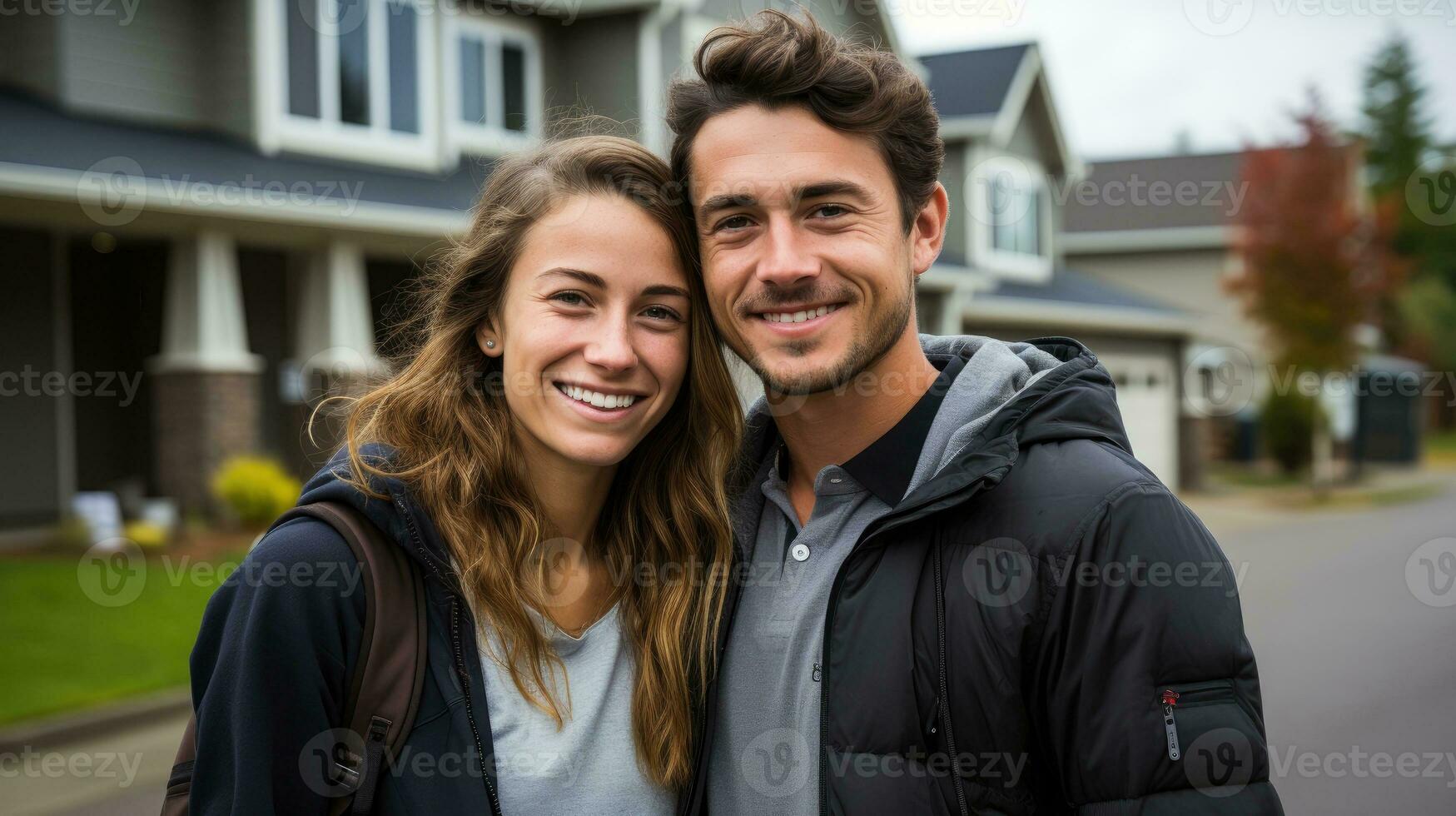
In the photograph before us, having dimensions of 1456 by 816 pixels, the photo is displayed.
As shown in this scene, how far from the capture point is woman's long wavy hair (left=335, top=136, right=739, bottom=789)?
274cm

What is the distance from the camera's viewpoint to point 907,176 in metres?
3.00

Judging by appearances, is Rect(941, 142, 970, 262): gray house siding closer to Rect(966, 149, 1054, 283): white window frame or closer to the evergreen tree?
Rect(966, 149, 1054, 283): white window frame

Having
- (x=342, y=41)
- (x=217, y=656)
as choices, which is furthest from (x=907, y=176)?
(x=342, y=41)

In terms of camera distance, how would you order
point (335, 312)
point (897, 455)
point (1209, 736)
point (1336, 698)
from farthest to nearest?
point (335, 312), point (1336, 698), point (897, 455), point (1209, 736)

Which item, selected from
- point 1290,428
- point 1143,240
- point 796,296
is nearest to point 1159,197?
point 1143,240

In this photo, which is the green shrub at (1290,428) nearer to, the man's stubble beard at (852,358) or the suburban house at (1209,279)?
the suburban house at (1209,279)

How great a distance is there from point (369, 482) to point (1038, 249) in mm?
22295

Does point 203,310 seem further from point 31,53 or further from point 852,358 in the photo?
point 852,358

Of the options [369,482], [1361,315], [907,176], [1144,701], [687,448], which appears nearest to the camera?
[1144,701]

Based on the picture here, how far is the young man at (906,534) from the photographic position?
2219 mm

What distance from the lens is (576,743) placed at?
106 inches

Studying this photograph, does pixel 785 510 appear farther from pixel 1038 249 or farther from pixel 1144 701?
pixel 1038 249

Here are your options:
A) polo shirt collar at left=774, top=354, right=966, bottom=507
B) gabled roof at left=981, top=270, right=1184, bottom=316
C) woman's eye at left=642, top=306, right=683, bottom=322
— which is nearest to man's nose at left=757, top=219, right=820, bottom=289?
woman's eye at left=642, top=306, right=683, bottom=322

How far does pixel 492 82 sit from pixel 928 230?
1424 cm
